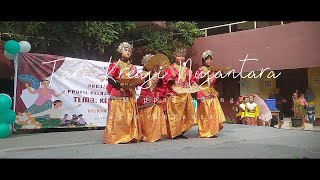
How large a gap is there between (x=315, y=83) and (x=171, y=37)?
431cm

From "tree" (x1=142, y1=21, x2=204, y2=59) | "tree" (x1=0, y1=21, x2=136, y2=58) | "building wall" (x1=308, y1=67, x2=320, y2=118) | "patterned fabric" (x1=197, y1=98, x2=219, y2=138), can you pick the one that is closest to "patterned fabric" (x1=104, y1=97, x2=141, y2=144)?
"patterned fabric" (x1=197, y1=98, x2=219, y2=138)

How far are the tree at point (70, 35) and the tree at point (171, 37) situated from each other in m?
1.03

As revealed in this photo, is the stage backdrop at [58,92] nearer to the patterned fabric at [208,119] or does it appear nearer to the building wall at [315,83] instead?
the patterned fabric at [208,119]

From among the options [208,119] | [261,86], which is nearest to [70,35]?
[208,119]

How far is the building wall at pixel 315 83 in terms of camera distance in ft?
30.0

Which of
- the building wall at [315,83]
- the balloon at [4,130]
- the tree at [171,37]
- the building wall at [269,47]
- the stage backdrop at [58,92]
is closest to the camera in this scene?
the balloon at [4,130]

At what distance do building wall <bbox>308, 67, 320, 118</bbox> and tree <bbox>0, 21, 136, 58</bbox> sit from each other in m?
5.00

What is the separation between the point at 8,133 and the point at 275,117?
613cm

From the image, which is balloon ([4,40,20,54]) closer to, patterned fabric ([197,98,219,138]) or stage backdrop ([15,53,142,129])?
stage backdrop ([15,53,142,129])

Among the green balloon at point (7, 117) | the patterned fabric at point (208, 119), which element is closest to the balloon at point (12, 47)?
the green balloon at point (7, 117)

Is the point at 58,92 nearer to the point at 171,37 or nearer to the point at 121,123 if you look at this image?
the point at 121,123

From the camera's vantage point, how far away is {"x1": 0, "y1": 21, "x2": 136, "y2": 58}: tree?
25.0 feet
